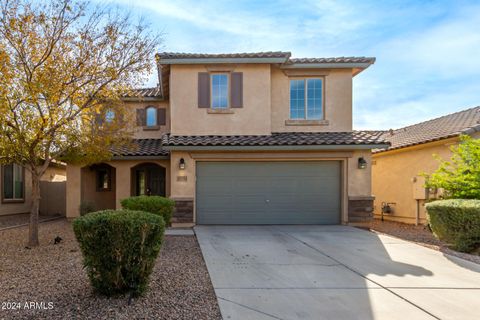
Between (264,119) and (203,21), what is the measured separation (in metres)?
4.24

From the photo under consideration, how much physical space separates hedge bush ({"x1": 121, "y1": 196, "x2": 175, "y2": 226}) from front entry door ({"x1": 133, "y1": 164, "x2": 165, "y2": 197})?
5.94m

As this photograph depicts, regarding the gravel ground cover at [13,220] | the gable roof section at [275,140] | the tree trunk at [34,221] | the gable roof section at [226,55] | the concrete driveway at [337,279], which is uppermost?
the gable roof section at [226,55]

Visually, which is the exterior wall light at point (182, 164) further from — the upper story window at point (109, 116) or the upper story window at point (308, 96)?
the upper story window at point (308, 96)

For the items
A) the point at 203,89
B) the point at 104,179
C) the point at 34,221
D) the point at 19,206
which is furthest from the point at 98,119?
the point at 19,206

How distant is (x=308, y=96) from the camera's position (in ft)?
42.6

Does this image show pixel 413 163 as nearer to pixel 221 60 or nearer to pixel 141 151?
pixel 221 60

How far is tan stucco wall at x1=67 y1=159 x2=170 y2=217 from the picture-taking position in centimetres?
1365

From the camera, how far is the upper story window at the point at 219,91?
40.9 ft

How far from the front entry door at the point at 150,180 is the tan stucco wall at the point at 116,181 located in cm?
168

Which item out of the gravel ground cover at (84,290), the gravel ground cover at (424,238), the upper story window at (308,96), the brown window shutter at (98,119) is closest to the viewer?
the gravel ground cover at (84,290)

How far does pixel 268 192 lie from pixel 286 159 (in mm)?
1440

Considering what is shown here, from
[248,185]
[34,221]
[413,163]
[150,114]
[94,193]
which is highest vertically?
[150,114]

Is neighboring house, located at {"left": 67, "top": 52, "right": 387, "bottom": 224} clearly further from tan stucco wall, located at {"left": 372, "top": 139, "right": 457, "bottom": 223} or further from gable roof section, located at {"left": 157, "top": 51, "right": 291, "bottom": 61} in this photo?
tan stucco wall, located at {"left": 372, "top": 139, "right": 457, "bottom": 223}

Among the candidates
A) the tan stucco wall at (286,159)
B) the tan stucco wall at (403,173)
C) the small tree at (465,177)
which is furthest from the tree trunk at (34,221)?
the tan stucco wall at (403,173)
